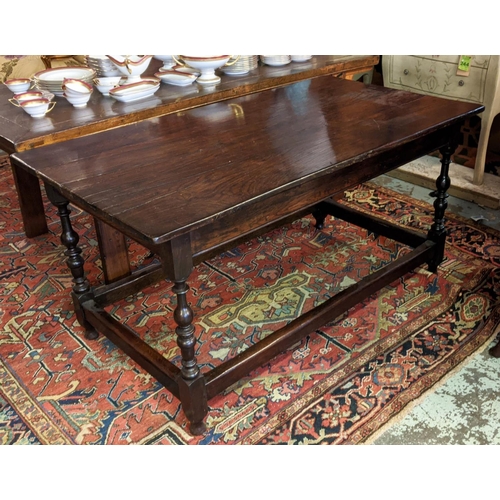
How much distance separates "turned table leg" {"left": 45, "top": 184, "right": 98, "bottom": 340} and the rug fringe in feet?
4.15

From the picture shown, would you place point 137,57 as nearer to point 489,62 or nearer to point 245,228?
point 245,228

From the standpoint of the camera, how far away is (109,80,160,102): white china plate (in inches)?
116

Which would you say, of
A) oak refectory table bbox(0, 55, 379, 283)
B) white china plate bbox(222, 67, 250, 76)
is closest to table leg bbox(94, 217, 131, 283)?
oak refectory table bbox(0, 55, 379, 283)

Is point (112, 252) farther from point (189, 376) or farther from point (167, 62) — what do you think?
point (167, 62)

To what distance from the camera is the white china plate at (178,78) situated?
3.19 m

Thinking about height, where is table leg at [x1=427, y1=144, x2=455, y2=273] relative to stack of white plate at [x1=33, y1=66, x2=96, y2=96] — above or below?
below

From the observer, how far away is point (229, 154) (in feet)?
7.25

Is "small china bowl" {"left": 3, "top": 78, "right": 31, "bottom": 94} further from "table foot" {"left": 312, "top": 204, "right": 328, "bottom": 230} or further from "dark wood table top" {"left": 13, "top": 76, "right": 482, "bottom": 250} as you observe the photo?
"table foot" {"left": 312, "top": 204, "right": 328, "bottom": 230}

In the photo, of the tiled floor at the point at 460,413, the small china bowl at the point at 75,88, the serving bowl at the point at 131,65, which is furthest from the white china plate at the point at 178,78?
the tiled floor at the point at 460,413

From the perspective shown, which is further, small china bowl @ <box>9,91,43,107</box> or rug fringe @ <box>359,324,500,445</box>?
small china bowl @ <box>9,91,43,107</box>

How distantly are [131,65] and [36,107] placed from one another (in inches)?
21.2

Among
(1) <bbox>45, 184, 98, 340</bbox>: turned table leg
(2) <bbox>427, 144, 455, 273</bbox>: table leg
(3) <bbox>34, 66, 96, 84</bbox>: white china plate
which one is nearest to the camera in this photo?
(1) <bbox>45, 184, 98, 340</bbox>: turned table leg

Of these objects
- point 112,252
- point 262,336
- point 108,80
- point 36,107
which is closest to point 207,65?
point 108,80

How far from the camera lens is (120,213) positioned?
1794mm
